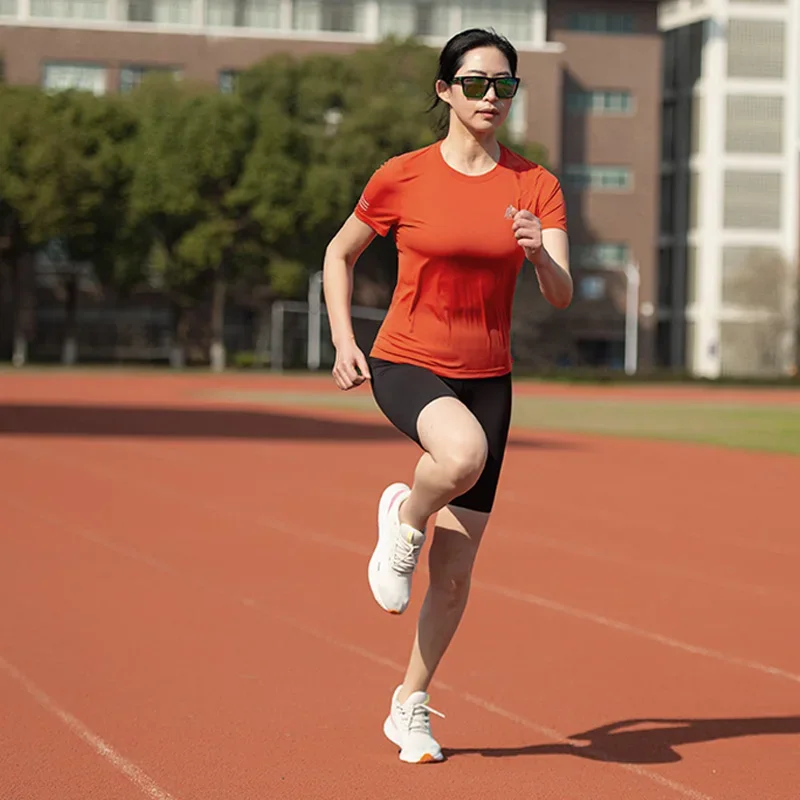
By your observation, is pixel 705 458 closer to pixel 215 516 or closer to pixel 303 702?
pixel 215 516

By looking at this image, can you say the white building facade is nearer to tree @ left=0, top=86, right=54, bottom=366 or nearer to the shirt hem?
tree @ left=0, top=86, right=54, bottom=366

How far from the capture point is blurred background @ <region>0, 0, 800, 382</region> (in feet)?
226

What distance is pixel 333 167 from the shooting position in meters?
70.6

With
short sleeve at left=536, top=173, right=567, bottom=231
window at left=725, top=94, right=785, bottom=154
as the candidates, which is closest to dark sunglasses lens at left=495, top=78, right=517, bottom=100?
short sleeve at left=536, top=173, right=567, bottom=231

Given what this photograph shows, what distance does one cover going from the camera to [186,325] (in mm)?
78625

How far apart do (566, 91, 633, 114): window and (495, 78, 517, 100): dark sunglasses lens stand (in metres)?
81.0

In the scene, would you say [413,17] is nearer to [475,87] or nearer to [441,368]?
[475,87]

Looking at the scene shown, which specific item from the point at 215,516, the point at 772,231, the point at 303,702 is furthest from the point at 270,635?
the point at 772,231

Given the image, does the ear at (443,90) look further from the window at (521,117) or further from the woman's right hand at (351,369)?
the window at (521,117)

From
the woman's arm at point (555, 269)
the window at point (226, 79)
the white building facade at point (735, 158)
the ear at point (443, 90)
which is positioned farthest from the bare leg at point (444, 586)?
the white building facade at point (735, 158)

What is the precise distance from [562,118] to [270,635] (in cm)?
7763

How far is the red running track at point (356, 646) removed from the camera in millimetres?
5859

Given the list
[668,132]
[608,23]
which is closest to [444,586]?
[608,23]

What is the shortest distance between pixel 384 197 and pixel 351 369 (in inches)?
22.1
